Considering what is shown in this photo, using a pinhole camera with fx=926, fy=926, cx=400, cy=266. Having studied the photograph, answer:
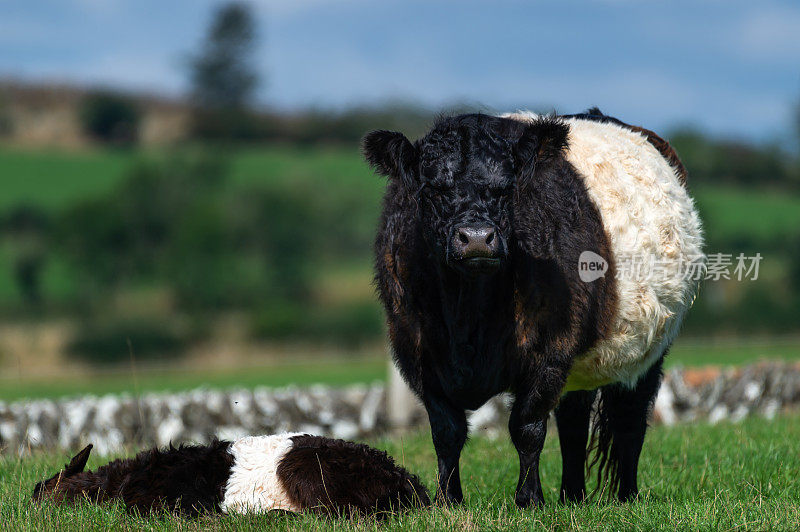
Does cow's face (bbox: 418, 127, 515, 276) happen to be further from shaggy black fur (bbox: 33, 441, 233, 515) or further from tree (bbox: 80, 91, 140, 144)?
tree (bbox: 80, 91, 140, 144)

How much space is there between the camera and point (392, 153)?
5684mm

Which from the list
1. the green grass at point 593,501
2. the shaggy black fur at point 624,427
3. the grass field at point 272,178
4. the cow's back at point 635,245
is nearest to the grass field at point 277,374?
the grass field at point 272,178

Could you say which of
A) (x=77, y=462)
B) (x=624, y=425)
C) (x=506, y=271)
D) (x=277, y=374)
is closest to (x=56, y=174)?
(x=277, y=374)

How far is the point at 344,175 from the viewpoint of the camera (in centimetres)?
7194

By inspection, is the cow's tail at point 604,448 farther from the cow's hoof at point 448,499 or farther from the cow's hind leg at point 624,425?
the cow's hoof at point 448,499

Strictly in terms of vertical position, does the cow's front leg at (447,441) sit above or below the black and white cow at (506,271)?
below

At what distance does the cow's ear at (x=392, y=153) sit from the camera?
5656 millimetres

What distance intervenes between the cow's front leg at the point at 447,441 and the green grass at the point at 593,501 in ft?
0.53

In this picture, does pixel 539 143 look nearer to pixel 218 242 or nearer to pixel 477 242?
pixel 477 242

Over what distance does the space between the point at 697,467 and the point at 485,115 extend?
11.3ft

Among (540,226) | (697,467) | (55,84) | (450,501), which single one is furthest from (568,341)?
(55,84)

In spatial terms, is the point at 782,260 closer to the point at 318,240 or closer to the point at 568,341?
the point at 318,240

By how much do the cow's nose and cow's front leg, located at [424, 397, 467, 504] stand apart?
3.78ft

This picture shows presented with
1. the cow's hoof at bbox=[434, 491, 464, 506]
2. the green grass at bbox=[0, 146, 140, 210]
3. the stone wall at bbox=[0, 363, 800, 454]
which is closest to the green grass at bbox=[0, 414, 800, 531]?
the cow's hoof at bbox=[434, 491, 464, 506]
